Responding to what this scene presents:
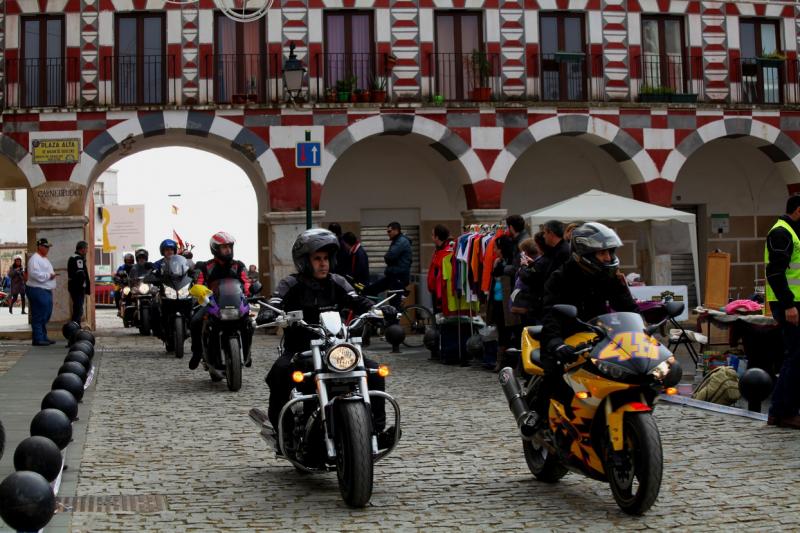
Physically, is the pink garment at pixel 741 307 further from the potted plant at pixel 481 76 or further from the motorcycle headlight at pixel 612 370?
the potted plant at pixel 481 76

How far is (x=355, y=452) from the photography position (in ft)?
20.4

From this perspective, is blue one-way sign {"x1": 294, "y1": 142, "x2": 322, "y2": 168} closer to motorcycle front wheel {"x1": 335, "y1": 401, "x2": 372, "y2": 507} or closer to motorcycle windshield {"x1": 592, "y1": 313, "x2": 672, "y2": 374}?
motorcycle front wheel {"x1": 335, "y1": 401, "x2": 372, "y2": 507}

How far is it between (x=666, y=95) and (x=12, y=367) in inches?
557

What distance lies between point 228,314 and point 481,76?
11.9 meters

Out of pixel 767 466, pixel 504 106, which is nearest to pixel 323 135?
pixel 504 106

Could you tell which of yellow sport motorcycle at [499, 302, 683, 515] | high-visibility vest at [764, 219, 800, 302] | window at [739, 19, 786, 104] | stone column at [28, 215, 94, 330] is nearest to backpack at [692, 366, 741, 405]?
high-visibility vest at [764, 219, 800, 302]

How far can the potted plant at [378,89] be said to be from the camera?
890 inches

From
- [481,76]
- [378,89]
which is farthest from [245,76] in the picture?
[481,76]

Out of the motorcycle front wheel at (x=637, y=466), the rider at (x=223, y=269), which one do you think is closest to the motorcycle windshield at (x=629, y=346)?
the motorcycle front wheel at (x=637, y=466)

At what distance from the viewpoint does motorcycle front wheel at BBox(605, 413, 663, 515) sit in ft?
19.0

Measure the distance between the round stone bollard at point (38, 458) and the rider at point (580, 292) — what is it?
2706 mm

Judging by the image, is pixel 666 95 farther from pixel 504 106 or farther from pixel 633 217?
pixel 633 217

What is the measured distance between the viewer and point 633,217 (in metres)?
17.9

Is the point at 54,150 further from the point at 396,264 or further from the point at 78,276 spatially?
the point at 396,264
